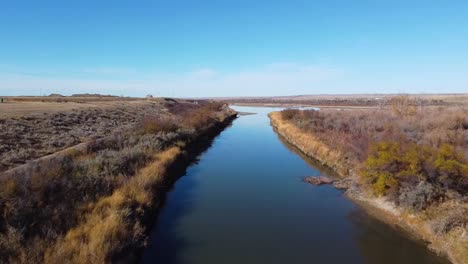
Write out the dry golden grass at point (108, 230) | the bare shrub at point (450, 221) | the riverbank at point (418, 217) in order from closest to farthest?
the dry golden grass at point (108, 230)
the riverbank at point (418, 217)
the bare shrub at point (450, 221)

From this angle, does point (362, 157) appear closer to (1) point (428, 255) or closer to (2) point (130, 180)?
(1) point (428, 255)

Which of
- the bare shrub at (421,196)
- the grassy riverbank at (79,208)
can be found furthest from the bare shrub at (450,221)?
the grassy riverbank at (79,208)

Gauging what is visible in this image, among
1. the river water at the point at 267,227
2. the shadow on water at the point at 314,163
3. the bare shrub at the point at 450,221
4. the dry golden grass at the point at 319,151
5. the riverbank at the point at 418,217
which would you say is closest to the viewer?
the riverbank at the point at 418,217

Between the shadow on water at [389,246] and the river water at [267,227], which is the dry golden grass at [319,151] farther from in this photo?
the shadow on water at [389,246]

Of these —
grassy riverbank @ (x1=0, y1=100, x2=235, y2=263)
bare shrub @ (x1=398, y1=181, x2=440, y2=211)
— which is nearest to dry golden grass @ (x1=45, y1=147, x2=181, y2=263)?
grassy riverbank @ (x1=0, y1=100, x2=235, y2=263)

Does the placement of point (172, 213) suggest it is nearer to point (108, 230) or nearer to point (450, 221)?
point (108, 230)

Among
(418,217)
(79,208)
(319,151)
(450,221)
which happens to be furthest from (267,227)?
(319,151)

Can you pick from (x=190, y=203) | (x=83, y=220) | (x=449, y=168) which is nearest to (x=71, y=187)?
(x=83, y=220)
